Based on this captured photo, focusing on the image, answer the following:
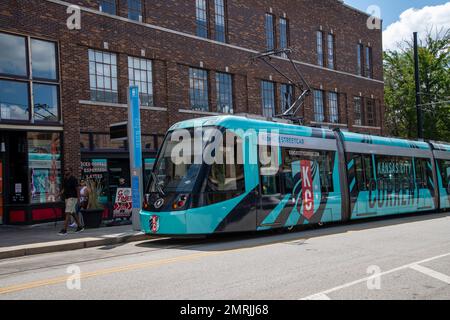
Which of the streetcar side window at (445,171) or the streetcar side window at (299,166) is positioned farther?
the streetcar side window at (445,171)

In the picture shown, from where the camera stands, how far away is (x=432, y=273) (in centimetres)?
773

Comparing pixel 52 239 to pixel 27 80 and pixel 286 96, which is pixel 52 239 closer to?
pixel 27 80

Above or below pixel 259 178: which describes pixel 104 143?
above

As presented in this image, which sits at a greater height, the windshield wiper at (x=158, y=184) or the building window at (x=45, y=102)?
the building window at (x=45, y=102)

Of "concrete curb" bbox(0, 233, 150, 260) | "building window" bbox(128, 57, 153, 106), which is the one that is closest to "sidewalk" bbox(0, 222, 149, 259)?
"concrete curb" bbox(0, 233, 150, 260)

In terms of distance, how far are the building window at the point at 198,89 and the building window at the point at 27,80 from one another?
6592 millimetres

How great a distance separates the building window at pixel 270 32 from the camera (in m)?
27.2

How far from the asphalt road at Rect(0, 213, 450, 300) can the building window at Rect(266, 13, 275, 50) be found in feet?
53.5

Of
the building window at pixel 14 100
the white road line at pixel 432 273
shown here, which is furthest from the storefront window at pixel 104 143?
the white road line at pixel 432 273

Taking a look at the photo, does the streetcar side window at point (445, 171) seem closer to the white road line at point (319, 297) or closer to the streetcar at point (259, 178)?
the streetcar at point (259, 178)

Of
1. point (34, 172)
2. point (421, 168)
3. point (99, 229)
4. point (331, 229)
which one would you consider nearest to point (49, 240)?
point (99, 229)

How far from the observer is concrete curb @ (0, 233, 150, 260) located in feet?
37.6

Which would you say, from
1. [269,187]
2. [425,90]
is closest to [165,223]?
[269,187]

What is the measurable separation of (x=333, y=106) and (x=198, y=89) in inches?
449
